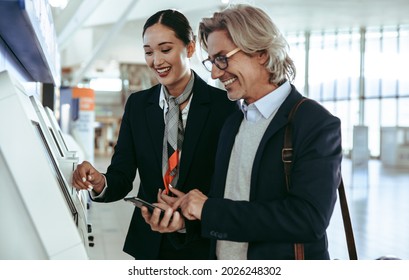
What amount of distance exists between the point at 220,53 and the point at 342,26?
70.0 ft

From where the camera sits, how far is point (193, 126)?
1.87m

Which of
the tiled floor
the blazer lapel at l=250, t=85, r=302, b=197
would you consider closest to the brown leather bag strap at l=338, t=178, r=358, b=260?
the blazer lapel at l=250, t=85, r=302, b=197

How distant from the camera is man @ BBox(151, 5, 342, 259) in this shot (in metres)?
1.20

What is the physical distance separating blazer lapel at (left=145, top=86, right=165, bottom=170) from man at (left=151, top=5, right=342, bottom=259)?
40 centimetres

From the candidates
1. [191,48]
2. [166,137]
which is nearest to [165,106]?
[166,137]

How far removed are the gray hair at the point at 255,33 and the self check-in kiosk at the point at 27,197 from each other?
2.17ft

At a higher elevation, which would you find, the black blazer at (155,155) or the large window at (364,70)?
the large window at (364,70)

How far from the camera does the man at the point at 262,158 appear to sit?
3.94 feet

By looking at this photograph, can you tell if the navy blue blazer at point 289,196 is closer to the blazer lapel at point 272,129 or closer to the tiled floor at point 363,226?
the blazer lapel at point 272,129

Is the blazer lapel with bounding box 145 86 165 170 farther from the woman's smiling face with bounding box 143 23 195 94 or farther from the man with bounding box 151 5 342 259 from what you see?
the man with bounding box 151 5 342 259

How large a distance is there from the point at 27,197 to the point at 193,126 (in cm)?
98

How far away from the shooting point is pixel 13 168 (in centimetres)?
95

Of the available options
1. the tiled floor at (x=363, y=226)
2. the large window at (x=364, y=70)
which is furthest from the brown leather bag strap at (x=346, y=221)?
the large window at (x=364, y=70)

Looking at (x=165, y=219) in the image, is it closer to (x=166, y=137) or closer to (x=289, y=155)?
(x=289, y=155)
